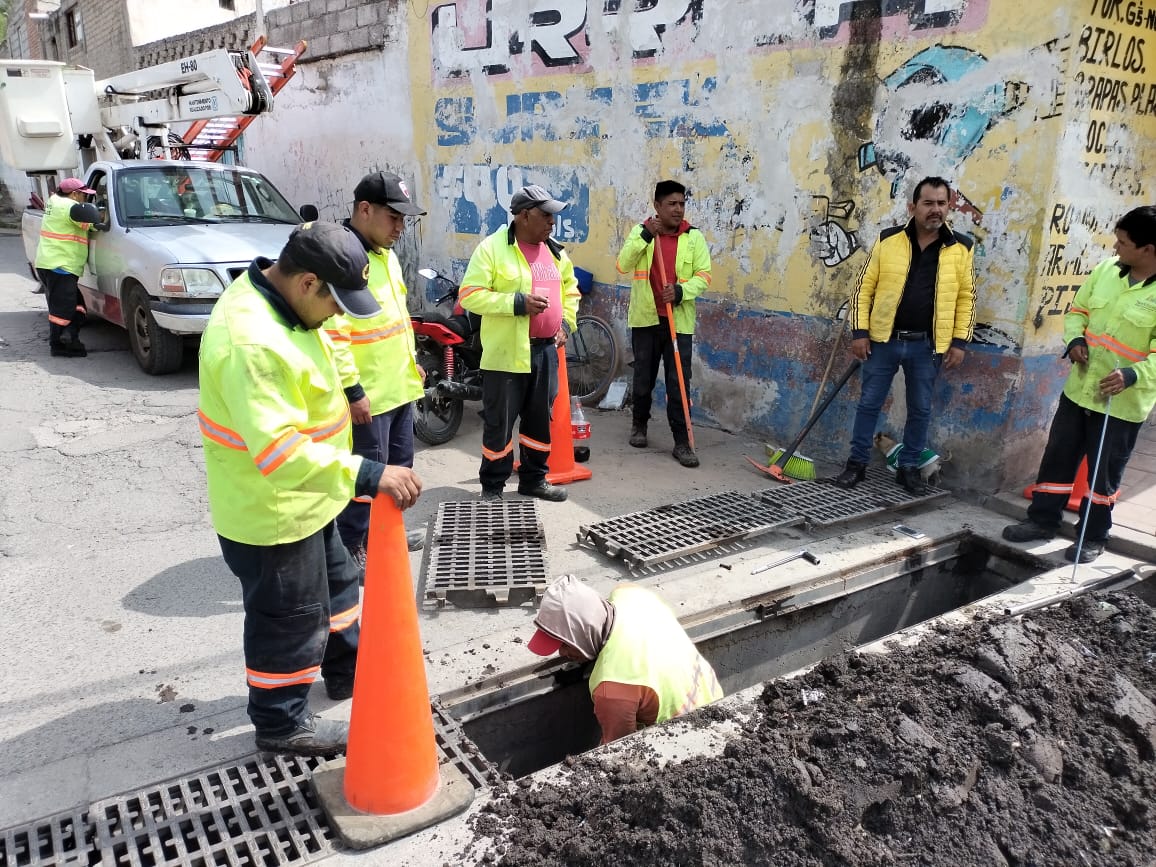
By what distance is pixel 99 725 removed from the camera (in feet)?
9.85

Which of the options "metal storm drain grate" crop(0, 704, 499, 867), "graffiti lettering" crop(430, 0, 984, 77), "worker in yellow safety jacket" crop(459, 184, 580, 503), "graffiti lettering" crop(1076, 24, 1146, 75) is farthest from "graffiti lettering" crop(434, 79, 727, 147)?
"metal storm drain grate" crop(0, 704, 499, 867)

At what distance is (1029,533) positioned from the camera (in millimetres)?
4652

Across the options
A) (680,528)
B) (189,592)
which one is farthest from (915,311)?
(189,592)

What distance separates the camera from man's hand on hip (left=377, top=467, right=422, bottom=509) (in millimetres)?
2449

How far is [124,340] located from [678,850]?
29.9 ft

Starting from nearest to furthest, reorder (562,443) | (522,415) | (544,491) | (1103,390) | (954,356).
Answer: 1. (1103,390)
2. (954,356)
3. (522,415)
4. (544,491)
5. (562,443)

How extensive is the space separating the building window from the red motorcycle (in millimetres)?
19379

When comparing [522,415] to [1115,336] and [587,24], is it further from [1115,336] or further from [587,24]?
[587,24]

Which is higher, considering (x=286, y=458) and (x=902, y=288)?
(x=902, y=288)

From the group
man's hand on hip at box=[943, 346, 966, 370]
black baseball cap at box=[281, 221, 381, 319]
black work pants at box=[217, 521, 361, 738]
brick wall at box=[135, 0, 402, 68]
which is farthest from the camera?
brick wall at box=[135, 0, 402, 68]

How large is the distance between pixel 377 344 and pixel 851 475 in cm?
334

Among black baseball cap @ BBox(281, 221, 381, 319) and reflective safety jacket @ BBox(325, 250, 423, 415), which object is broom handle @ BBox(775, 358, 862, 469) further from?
black baseball cap @ BBox(281, 221, 381, 319)

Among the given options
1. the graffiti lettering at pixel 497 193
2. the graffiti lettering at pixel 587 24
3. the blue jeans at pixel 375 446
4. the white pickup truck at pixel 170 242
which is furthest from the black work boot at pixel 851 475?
the white pickup truck at pixel 170 242

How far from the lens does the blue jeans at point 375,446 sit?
377cm
